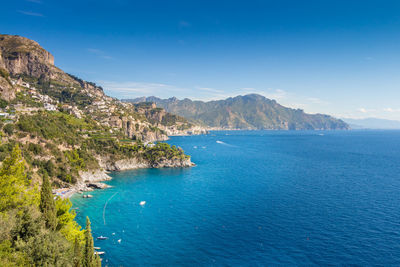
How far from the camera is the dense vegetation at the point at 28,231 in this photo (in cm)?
2111

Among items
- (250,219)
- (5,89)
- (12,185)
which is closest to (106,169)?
(5,89)

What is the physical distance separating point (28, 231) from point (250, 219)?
43.2 m

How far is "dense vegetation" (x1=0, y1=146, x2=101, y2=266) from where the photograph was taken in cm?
2111

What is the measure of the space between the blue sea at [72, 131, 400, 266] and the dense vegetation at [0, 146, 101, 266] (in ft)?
57.1

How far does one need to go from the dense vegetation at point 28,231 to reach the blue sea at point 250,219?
17.4m

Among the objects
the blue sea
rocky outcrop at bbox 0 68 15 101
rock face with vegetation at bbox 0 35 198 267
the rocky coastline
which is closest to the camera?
rock face with vegetation at bbox 0 35 198 267

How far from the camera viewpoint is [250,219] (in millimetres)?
54062

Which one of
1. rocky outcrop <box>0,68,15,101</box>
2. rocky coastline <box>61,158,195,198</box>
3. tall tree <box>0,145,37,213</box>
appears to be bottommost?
rocky coastline <box>61,158,195,198</box>

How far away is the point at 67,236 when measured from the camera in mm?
30688

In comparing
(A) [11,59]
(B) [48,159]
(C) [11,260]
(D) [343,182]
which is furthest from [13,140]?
(A) [11,59]

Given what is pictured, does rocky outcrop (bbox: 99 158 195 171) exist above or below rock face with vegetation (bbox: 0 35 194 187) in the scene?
below

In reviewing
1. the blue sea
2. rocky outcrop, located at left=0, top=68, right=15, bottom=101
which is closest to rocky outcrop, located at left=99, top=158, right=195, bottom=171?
the blue sea

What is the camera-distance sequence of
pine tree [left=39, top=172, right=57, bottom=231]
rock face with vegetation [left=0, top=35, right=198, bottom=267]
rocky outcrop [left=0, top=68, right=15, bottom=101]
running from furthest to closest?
rocky outcrop [left=0, top=68, right=15, bottom=101]
pine tree [left=39, top=172, right=57, bottom=231]
rock face with vegetation [left=0, top=35, right=198, bottom=267]

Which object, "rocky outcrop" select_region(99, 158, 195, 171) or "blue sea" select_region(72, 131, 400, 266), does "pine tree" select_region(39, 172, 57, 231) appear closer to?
"blue sea" select_region(72, 131, 400, 266)
